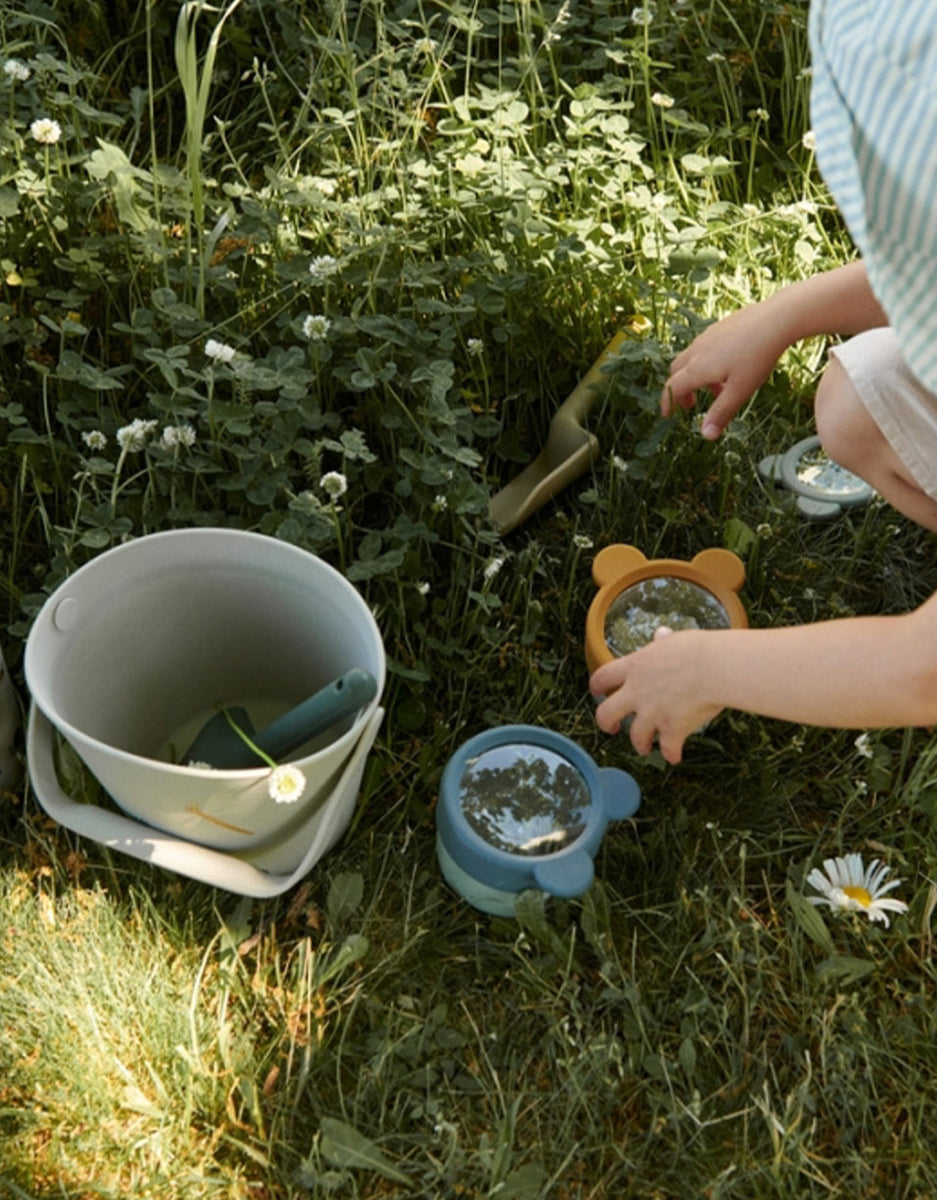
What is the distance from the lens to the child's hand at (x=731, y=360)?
5.55 feet

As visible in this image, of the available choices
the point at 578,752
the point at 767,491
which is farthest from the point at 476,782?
the point at 767,491

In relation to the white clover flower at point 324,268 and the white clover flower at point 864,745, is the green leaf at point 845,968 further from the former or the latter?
the white clover flower at point 324,268

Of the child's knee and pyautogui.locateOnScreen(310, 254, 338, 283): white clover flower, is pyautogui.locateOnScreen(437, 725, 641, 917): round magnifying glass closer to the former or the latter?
the child's knee

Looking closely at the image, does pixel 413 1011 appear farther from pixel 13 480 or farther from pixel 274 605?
pixel 13 480

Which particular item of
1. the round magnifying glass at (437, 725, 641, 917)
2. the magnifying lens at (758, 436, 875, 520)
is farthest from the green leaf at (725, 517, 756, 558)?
the round magnifying glass at (437, 725, 641, 917)

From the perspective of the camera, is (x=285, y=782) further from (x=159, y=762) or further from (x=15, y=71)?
(x=15, y=71)

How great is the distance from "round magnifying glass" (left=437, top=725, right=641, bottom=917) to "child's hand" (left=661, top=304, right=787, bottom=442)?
0.46 meters

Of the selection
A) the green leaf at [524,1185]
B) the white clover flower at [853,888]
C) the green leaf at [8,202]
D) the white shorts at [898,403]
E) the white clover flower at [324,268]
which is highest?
the white shorts at [898,403]

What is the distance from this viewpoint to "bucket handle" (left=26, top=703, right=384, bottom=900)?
1.44 meters

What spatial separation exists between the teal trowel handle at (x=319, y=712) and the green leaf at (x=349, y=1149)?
409 mm

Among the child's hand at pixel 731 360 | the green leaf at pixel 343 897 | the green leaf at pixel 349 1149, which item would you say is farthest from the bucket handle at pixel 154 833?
the child's hand at pixel 731 360

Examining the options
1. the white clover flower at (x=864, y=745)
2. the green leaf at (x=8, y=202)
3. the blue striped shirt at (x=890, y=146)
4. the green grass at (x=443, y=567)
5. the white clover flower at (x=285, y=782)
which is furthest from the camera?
the green leaf at (x=8, y=202)

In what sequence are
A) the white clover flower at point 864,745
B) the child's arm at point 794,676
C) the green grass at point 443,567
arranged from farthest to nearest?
the white clover flower at point 864,745
the green grass at point 443,567
the child's arm at point 794,676

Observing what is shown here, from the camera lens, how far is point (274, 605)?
5.36ft
